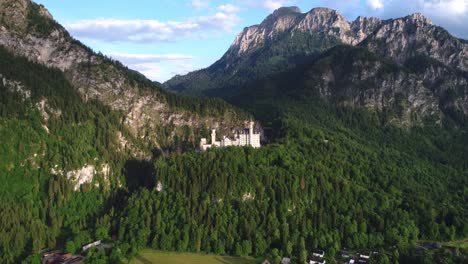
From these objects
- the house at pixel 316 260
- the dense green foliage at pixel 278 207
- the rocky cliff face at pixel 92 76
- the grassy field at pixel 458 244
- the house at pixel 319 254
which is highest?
the rocky cliff face at pixel 92 76

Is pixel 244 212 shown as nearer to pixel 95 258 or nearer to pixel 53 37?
pixel 95 258

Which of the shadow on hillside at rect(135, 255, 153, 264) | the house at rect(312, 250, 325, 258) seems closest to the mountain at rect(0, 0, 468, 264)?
the house at rect(312, 250, 325, 258)

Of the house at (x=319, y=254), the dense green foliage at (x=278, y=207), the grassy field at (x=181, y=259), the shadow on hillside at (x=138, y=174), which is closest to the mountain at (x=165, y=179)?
the dense green foliage at (x=278, y=207)

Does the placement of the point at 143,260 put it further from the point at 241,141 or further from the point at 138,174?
the point at 241,141

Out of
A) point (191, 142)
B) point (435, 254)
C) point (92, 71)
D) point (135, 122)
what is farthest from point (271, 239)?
point (92, 71)

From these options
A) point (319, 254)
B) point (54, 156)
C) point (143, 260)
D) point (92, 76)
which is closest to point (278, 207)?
point (319, 254)

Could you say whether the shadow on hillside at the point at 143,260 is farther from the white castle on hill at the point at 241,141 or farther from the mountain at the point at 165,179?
the white castle on hill at the point at 241,141
